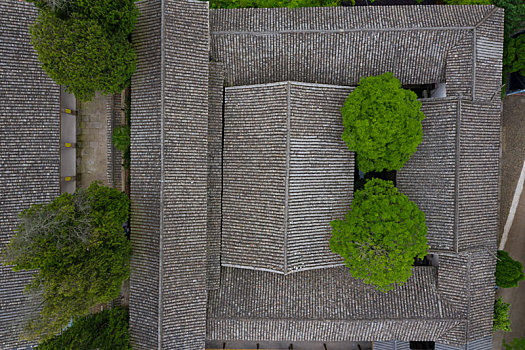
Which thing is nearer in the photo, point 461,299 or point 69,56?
point 69,56

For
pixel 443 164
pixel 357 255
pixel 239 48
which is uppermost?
pixel 239 48

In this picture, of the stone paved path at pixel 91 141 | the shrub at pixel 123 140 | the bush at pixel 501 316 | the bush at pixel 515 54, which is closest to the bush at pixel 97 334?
the stone paved path at pixel 91 141

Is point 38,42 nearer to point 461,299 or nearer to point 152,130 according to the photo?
point 152,130

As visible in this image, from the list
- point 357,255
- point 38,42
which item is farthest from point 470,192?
point 38,42

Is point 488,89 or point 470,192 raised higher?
point 488,89

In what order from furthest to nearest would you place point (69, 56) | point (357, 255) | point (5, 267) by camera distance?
point (5, 267), point (357, 255), point (69, 56)

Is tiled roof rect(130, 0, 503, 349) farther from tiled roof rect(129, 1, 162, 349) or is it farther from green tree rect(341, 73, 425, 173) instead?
green tree rect(341, 73, 425, 173)

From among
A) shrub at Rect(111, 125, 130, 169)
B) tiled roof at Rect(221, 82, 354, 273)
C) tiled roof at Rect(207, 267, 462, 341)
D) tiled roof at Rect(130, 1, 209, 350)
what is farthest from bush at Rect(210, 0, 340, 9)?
tiled roof at Rect(207, 267, 462, 341)
